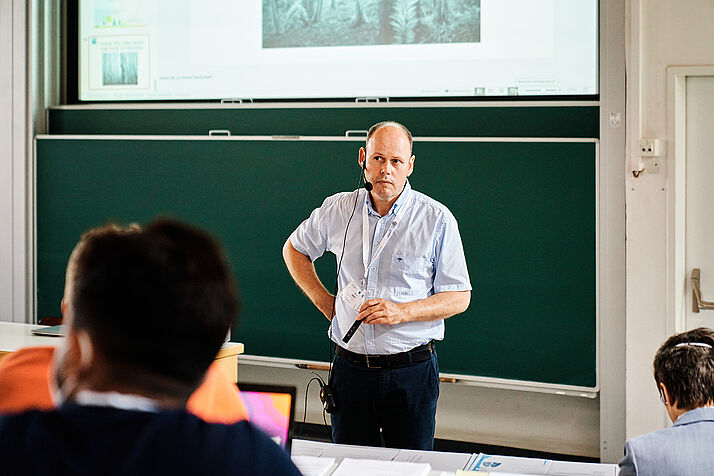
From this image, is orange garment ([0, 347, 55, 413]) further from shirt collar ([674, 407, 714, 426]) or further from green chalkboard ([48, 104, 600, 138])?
green chalkboard ([48, 104, 600, 138])

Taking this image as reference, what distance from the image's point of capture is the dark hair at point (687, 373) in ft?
6.10

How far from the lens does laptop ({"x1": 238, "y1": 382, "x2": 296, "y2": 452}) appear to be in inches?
71.4

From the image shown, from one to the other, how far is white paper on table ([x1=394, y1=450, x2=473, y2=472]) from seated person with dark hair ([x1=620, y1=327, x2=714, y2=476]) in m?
0.59

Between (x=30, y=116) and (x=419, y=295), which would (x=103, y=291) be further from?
(x=30, y=116)

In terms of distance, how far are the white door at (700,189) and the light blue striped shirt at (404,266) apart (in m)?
1.56

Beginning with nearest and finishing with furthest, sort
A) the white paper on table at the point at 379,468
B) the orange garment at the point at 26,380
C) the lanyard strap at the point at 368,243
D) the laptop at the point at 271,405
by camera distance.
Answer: the orange garment at the point at 26,380, the laptop at the point at 271,405, the white paper on table at the point at 379,468, the lanyard strap at the point at 368,243

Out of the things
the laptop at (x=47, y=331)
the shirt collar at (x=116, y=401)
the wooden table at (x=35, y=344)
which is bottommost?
the wooden table at (x=35, y=344)

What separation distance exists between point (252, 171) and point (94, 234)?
→ 142 inches

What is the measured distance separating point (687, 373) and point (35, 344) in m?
1.96

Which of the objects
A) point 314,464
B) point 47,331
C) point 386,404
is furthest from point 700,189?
point 47,331

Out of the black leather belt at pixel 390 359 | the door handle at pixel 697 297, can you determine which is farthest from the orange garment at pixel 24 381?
the door handle at pixel 697 297

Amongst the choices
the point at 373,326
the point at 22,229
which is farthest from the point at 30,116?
the point at 373,326

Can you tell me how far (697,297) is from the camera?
3826mm

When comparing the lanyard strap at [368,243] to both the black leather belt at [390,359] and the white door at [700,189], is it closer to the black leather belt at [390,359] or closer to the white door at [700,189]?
the black leather belt at [390,359]
